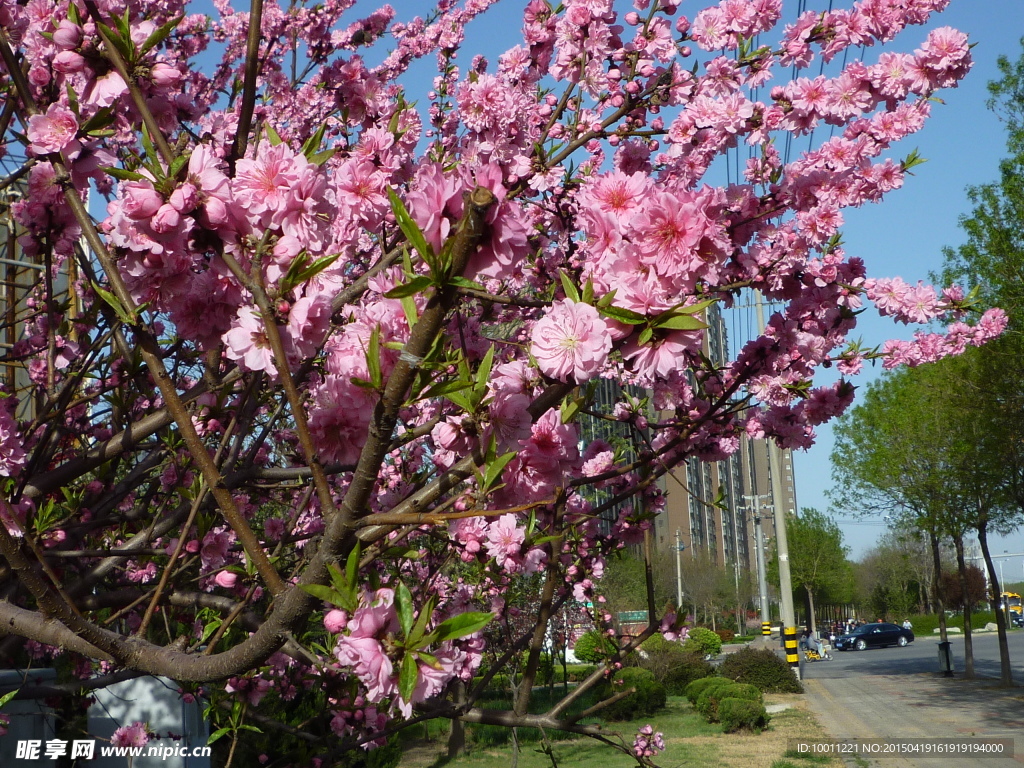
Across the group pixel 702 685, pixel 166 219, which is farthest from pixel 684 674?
pixel 166 219

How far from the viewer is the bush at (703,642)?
22903 millimetres

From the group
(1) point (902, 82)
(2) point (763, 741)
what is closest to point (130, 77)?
(1) point (902, 82)

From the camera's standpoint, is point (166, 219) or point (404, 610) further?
point (166, 219)

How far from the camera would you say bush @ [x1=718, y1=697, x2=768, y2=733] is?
13.2m

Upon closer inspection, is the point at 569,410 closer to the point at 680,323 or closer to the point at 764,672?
the point at 680,323

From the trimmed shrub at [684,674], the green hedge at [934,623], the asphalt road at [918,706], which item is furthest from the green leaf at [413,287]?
the green hedge at [934,623]

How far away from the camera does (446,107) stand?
5.60 meters

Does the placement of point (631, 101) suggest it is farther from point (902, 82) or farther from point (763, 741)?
point (763, 741)

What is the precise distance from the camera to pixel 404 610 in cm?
126

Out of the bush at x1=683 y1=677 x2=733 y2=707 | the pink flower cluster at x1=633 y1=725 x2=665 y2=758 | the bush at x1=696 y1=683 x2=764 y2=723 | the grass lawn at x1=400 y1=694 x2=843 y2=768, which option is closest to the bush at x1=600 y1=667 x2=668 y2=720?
the grass lawn at x1=400 y1=694 x2=843 y2=768

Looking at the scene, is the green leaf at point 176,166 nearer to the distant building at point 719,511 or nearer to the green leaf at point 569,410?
the green leaf at point 569,410

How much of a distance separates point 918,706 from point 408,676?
53.1 feet

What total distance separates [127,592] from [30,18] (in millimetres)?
2103

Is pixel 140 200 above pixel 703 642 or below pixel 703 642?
above
